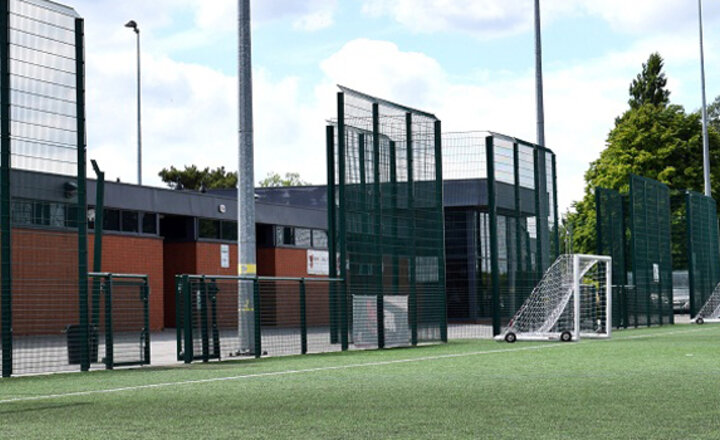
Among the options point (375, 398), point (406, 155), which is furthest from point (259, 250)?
point (375, 398)

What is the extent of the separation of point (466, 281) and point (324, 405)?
2598cm

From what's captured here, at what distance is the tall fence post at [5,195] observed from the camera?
13.8 meters

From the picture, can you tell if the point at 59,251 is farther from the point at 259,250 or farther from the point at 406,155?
the point at 259,250

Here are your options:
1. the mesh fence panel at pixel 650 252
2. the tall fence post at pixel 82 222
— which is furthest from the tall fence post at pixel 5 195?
the mesh fence panel at pixel 650 252

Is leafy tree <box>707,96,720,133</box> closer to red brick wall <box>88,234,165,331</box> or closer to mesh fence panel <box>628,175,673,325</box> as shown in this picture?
mesh fence panel <box>628,175,673,325</box>

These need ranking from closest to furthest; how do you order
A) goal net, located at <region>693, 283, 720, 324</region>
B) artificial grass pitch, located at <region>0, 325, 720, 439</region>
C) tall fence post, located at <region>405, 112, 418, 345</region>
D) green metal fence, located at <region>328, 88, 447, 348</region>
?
artificial grass pitch, located at <region>0, 325, 720, 439</region>, green metal fence, located at <region>328, 88, 447, 348</region>, tall fence post, located at <region>405, 112, 418, 345</region>, goal net, located at <region>693, 283, 720, 324</region>

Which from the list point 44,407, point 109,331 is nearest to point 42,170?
point 109,331

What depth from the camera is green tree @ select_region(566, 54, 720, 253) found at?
57.7 m

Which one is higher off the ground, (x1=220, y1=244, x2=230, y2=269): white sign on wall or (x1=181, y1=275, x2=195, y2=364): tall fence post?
(x1=220, y1=244, x2=230, y2=269): white sign on wall

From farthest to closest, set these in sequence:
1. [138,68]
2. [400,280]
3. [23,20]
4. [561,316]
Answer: [138,68] → [561,316] → [400,280] → [23,20]

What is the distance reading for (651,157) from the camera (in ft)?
192

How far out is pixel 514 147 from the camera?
24812mm

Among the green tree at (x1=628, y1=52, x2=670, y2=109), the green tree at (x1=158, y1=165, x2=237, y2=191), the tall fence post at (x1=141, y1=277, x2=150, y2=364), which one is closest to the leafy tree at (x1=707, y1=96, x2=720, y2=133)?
the green tree at (x1=628, y1=52, x2=670, y2=109)

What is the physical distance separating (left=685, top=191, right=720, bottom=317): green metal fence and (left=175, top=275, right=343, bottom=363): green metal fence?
53.4ft
